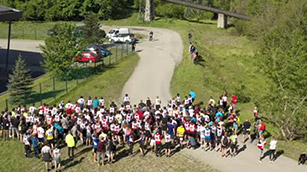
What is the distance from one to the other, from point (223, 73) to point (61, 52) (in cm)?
1579

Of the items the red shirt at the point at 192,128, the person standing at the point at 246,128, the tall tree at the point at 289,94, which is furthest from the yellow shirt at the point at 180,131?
the tall tree at the point at 289,94

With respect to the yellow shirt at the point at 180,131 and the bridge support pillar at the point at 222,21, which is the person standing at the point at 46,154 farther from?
the bridge support pillar at the point at 222,21

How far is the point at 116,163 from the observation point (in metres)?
21.1

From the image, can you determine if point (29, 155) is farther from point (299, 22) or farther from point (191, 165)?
point (299, 22)

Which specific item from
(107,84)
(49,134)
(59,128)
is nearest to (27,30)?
(107,84)

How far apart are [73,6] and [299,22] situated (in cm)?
3860

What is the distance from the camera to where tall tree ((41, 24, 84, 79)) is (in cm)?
3356

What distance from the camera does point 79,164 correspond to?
21141mm

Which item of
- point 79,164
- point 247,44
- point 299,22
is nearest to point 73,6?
point 247,44

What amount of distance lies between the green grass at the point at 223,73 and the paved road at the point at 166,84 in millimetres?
984

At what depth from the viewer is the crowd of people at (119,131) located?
69.4 ft

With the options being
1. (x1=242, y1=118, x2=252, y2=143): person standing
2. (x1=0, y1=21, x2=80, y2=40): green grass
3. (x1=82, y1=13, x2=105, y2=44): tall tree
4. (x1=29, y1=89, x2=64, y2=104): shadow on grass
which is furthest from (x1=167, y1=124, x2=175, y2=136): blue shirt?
(x1=0, y1=21, x2=80, y2=40): green grass

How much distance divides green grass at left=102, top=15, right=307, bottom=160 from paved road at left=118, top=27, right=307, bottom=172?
0.98 metres

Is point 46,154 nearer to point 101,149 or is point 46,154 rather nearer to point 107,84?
point 101,149
